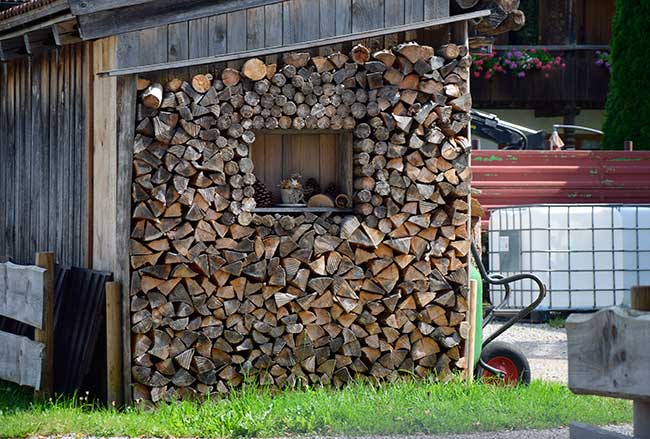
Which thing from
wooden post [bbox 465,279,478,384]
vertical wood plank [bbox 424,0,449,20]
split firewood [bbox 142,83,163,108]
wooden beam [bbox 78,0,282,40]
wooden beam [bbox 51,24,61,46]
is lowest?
wooden post [bbox 465,279,478,384]

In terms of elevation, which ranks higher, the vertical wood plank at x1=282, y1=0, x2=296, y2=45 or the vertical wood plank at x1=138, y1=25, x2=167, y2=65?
the vertical wood plank at x1=282, y1=0, x2=296, y2=45

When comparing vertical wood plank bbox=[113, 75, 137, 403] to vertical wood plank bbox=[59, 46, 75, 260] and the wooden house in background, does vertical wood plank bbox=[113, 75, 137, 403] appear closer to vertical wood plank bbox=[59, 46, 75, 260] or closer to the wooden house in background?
vertical wood plank bbox=[59, 46, 75, 260]

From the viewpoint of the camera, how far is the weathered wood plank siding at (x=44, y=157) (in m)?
10.5

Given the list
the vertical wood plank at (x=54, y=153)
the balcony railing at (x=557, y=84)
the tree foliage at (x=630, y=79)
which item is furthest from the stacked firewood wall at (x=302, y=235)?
the balcony railing at (x=557, y=84)

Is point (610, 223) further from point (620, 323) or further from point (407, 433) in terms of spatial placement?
point (620, 323)

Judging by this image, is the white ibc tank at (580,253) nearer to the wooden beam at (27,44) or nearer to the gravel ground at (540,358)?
the gravel ground at (540,358)

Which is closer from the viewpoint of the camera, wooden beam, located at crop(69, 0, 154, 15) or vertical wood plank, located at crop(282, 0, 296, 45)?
wooden beam, located at crop(69, 0, 154, 15)

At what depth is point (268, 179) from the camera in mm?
10227

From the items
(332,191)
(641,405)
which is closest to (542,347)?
(332,191)

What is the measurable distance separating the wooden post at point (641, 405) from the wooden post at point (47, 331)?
688 centimetres

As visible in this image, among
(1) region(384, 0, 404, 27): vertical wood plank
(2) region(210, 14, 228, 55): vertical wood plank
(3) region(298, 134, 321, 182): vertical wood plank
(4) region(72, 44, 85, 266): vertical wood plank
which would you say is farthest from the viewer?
(4) region(72, 44, 85, 266): vertical wood plank

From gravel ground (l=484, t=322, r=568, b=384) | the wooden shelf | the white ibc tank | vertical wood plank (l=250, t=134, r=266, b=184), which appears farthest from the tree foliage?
vertical wood plank (l=250, t=134, r=266, b=184)

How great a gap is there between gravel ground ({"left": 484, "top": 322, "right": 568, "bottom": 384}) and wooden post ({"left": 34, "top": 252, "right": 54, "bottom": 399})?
467 centimetres

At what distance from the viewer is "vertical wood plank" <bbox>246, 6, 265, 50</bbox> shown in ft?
32.6
